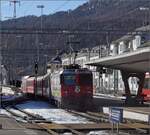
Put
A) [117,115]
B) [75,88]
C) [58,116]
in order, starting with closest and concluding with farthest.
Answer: [117,115] < [58,116] < [75,88]

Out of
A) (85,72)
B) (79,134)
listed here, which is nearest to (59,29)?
(85,72)

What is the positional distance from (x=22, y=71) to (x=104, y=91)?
4871 cm

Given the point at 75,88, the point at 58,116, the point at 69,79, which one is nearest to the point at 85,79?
the point at 75,88

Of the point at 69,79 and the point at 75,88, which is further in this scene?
the point at 69,79

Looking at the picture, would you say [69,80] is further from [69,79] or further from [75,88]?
[75,88]

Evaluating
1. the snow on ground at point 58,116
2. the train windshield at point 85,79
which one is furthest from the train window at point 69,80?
the snow on ground at point 58,116

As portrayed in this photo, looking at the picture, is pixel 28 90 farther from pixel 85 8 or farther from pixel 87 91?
pixel 85 8

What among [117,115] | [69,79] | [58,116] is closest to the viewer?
[117,115]

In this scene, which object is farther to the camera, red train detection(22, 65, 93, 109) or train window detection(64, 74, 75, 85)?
train window detection(64, 74, 75, 85)

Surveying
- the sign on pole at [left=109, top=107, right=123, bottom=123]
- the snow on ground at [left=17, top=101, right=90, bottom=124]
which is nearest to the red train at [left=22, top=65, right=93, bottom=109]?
the snow on ground at [left=17, top=101, right=90, bottom=124]

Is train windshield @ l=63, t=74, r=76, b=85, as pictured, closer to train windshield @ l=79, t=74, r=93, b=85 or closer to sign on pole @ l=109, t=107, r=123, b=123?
train windshield @ l=79, t=74, r=93, b=85

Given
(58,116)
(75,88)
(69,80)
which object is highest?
(69,80)

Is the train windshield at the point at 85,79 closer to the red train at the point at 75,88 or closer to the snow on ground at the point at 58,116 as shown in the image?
the red train at the point at 75,88

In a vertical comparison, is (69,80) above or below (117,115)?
above
